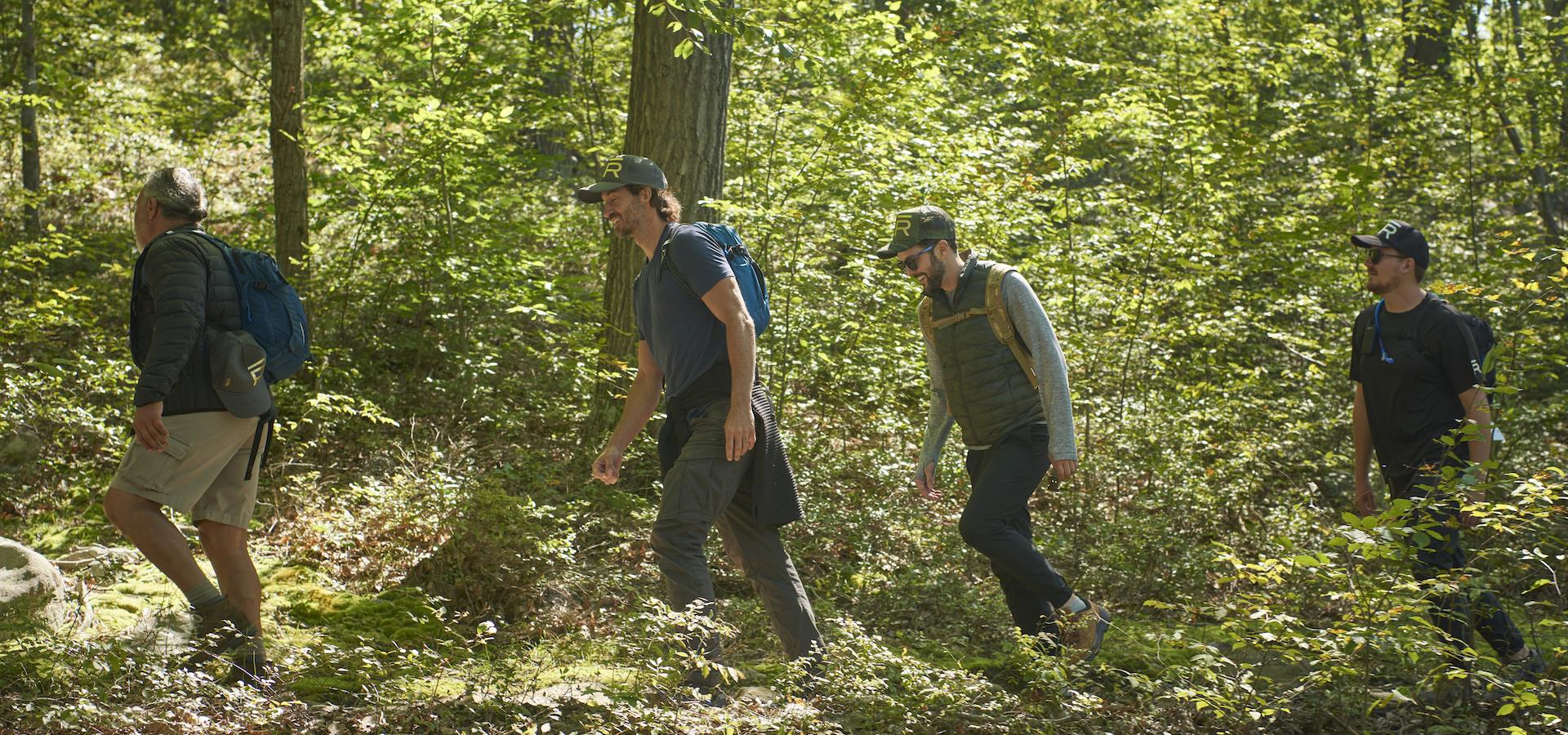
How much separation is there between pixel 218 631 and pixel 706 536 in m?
1.95

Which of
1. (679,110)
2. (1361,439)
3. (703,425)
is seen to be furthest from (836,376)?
(703,425)

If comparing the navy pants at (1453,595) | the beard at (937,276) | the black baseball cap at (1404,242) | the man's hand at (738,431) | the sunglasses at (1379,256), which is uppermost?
the black baseball cap at (1404,242)

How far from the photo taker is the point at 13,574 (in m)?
4.89

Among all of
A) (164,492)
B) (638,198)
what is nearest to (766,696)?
(638,198)

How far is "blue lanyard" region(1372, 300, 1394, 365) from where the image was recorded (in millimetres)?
5062

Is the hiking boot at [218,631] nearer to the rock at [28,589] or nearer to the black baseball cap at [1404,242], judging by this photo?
the rock at [28,589]

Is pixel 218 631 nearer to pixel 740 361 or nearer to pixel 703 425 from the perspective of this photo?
pixel 703 425

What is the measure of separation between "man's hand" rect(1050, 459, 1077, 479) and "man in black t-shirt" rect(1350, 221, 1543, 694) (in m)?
1.43

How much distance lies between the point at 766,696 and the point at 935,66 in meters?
6.14

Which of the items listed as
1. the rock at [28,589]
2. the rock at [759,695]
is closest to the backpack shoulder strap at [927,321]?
the rock at [759,695]

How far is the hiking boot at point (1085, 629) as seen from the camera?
468cm

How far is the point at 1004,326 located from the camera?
495 cm

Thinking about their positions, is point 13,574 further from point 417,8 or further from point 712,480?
point 417,8

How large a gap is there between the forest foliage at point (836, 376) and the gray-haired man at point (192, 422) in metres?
0.34
